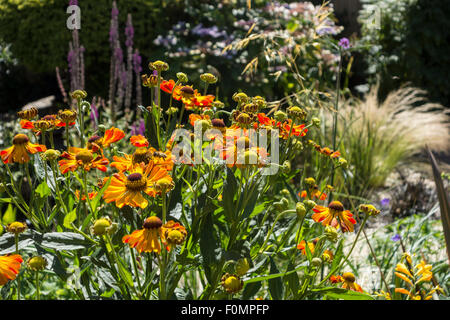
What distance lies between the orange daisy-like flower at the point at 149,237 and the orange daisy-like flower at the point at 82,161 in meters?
0.16

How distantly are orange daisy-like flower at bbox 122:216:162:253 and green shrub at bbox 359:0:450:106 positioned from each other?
5.01 m

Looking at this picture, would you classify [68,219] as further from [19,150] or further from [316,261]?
A: [316,261]

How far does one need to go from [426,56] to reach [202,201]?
18.3ft

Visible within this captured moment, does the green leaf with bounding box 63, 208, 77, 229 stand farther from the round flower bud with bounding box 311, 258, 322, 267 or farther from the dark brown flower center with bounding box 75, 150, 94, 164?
the round flower bud with bounding box 311, 258, 322, 267

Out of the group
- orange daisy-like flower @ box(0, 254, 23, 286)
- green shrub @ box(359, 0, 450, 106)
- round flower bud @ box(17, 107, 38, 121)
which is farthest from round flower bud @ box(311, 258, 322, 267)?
green shrub @ box(359, 0, 450, 106)

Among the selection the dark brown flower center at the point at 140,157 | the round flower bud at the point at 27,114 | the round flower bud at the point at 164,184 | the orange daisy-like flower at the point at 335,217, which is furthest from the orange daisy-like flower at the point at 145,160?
the orange daisy-like flower at the point at 335,217

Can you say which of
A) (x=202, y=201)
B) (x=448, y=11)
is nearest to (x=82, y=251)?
(x=202, y=201)

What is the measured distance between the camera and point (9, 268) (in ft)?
2.31

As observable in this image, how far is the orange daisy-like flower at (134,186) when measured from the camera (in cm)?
73

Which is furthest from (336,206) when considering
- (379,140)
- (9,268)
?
(379,140)

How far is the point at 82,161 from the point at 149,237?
19 centimetres
